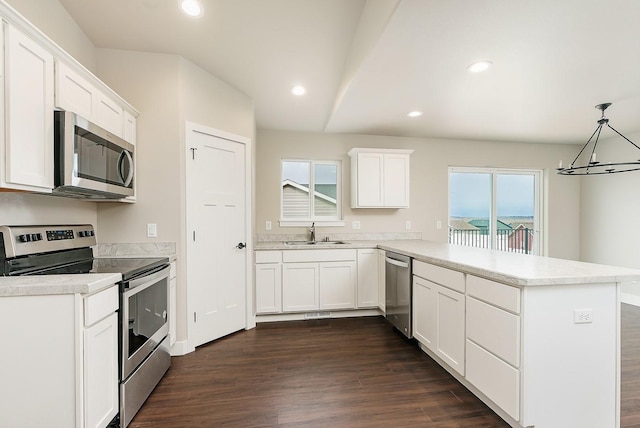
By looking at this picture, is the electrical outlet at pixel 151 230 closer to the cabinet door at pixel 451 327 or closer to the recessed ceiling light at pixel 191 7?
the recessed ceiling light at pixel 191 7

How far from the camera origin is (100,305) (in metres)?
1.47

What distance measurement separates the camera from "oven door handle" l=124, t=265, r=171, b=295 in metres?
1.74

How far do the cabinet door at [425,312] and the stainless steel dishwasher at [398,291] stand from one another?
0.09m

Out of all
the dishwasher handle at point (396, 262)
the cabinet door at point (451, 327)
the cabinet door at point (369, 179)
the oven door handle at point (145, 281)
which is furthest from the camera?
the cabinet door at point (369, 179)

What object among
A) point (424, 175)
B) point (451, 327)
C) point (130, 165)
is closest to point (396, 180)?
point (424, 175)

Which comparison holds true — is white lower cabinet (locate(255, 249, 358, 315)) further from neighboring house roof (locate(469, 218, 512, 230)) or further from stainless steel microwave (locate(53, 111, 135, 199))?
neighboring house roof (locate(469, 218, 512, 230))

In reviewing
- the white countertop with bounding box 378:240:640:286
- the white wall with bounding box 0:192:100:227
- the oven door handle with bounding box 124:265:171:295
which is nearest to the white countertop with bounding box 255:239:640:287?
the white countertop with bounding box 378:240:640:286

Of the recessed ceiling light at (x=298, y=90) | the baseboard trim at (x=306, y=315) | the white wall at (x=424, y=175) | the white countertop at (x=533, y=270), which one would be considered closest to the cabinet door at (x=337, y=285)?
the baseboard trim at (x=306, y=315)

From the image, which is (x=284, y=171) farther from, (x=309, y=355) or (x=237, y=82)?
(x=309, y=355)

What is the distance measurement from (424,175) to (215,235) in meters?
3.16

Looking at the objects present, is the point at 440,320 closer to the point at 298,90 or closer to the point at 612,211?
the point at 298,90

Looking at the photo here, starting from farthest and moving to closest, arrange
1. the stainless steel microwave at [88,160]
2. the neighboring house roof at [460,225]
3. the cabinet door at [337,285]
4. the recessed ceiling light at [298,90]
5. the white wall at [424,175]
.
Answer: the neighboring house roof at [460,225] → the white wall at [424,175] → the cabinet door at [337,285] → the recessed ceiling light at [298,90] → the stainless steel microwave at [88,160]

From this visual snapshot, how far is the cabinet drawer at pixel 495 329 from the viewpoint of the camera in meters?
1.57

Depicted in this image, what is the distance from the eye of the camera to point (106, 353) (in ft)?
5.01
